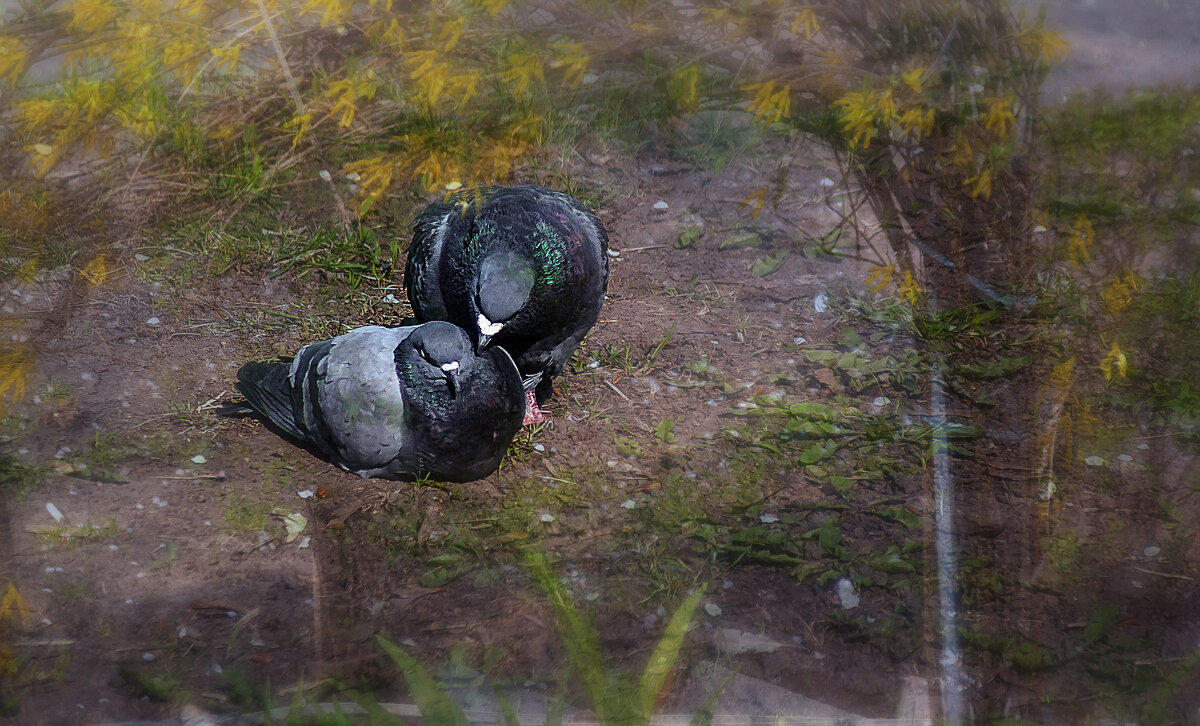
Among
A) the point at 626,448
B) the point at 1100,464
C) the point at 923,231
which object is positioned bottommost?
the point at 626,448

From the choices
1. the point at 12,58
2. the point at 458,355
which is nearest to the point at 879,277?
the point at 458,355

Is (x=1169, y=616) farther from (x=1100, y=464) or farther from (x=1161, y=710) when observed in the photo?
(x=1100, y=464)

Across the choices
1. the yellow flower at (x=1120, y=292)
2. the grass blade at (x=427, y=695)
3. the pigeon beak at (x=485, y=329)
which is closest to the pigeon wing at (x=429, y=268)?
the pigeon beak at (x=485, y=329)

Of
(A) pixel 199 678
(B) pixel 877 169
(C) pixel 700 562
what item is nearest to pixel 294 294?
(A) pixel 199 678

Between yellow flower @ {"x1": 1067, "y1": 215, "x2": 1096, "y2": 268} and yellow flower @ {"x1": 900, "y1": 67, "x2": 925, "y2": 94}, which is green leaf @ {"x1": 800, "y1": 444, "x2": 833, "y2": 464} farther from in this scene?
yellow flower @ {"x1": 900, "y1": 67, "x2": 925, "y2": 94}

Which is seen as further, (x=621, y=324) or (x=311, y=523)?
(x=621, y=324)

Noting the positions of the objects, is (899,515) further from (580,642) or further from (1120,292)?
(1120,292)
